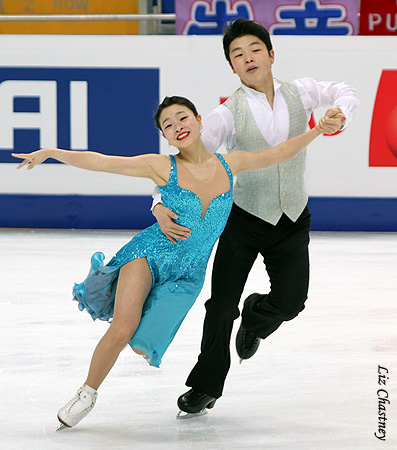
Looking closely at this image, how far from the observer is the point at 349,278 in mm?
4582

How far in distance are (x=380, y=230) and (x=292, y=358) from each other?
13.0ft

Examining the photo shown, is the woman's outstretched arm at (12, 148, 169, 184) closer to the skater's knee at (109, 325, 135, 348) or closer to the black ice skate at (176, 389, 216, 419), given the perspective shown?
the skater's knee at (109, 325, 135, 348)

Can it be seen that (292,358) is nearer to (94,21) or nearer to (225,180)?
(225,180)

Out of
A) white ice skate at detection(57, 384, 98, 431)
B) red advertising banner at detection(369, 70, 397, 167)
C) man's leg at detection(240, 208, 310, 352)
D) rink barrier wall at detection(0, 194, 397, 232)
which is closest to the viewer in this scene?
white ice skate at detection(57, 384, 98, 431)

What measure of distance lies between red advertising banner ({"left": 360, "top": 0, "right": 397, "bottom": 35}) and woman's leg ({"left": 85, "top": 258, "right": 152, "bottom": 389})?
16.8ft

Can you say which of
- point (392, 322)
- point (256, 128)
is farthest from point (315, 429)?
point (392, 322)

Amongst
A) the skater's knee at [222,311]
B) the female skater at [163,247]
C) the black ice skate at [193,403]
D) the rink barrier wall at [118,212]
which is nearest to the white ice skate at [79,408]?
the female skater at [163,247]

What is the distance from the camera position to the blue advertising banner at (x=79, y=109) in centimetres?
664

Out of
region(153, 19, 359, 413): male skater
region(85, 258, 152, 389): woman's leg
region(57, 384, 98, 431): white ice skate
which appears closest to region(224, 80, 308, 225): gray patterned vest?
region(153, 19, 359, 413): male skater

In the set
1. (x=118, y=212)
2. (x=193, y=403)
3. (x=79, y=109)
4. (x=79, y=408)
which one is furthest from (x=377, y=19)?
(x=79, y=408)

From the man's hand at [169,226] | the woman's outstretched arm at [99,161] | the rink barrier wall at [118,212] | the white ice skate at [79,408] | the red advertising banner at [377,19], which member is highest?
the red advertising banner at [377,19]

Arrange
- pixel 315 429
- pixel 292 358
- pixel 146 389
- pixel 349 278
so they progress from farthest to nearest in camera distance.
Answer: pixel 349 278
pixel 292 358
pixel 146 389
pixel 315 429

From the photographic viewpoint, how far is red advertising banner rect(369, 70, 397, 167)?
259 inches

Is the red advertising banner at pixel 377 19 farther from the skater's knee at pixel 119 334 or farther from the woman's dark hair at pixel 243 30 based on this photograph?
the skater's knee at pixel 119 334
